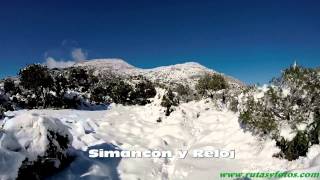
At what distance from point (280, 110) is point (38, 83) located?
35.0 meters

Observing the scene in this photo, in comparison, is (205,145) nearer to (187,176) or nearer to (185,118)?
(187,176)

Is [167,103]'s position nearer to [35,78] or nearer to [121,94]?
[35,78]

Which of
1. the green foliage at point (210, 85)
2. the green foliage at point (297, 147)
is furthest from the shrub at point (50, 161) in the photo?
the green foliage at point (210, 85)

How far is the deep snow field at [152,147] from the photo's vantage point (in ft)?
54.3

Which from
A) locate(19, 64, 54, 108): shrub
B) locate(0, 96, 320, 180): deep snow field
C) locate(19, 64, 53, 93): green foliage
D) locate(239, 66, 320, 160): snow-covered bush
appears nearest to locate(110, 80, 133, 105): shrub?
locate(19, 64, 54, 108): shrub

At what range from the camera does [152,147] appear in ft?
79.1

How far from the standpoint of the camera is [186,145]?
26.5 m

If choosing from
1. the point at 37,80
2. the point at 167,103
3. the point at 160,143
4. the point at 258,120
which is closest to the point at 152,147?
the point at 160,143

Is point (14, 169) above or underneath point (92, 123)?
underneath

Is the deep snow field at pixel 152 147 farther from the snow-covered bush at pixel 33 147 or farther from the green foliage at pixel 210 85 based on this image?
the green foliage at pixel 210 85

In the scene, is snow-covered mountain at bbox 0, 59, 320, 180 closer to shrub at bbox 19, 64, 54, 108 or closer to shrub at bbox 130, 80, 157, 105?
shrub at bbox 19, 64, 54, 108

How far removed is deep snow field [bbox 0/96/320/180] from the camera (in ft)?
54.3

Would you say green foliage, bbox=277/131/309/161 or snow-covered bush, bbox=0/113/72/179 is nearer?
snow-covered bush, bbox=0/113/72/179

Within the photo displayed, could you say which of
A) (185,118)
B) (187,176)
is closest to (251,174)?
(187,176)
